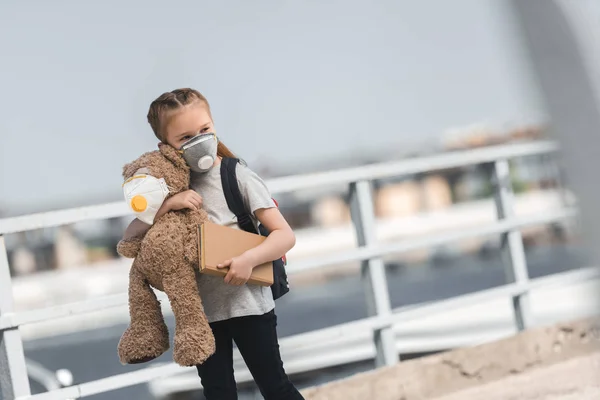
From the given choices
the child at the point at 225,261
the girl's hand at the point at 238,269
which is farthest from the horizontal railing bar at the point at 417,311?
the girl's hand at the point at 238,269

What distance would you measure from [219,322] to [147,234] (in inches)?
10.1

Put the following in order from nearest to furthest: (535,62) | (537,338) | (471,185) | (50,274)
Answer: (535,62)
(537,338)
(50,274)
(471,185)

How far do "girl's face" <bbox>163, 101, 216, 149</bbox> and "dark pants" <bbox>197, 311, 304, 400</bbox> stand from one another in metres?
0.42

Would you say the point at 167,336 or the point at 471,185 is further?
the point at 471,185

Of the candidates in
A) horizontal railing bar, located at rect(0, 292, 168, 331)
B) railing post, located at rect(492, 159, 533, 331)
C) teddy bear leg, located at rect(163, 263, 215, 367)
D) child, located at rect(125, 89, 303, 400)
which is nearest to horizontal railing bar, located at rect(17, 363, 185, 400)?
horizontal railing bar, located at rect(0, 292, 168, 331)

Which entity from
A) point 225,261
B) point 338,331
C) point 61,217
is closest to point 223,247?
point 225,261

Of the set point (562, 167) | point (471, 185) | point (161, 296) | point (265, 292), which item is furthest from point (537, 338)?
point (471, 185)

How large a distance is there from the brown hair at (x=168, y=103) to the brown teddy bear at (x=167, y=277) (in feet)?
0.18

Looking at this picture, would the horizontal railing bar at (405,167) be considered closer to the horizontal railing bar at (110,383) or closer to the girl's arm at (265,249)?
the horizontal railing bar at (110,383)

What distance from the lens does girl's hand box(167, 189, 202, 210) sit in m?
1.90

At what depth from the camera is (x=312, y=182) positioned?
3109 millimetres

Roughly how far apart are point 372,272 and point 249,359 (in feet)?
4.20

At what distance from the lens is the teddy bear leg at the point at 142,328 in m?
1.94

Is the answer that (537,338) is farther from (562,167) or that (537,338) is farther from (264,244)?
(562,167)
